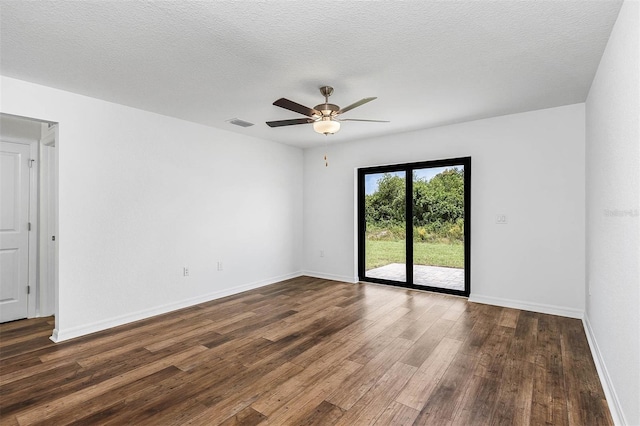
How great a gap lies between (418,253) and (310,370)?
3035mm

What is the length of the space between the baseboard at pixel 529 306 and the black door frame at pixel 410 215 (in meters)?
0.20

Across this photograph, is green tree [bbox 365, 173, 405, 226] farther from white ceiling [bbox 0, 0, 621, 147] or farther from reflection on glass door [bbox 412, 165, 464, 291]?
white ceiling [bbox 0, 0, 621, 147]

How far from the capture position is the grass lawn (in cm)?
471

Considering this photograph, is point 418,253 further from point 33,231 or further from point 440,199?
point 33,231

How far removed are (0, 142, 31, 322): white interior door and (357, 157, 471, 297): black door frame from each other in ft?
15.6

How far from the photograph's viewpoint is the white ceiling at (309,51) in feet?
6.47

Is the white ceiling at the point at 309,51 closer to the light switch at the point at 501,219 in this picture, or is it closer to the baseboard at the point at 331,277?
the light switch at the point at 501,219

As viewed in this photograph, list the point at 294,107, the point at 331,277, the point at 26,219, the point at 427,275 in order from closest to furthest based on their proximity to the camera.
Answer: the point at 294,107
the point at 26,219
the point at 427,275
the point at 331,277

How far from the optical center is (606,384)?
220 cm

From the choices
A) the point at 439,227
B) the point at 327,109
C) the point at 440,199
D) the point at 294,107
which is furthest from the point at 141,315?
the point at 440,199

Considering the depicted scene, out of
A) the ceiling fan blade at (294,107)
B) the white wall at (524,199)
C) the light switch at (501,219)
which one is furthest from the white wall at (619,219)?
the ceiling fan blade at (294,107)

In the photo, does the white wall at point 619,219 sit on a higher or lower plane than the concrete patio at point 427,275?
higher

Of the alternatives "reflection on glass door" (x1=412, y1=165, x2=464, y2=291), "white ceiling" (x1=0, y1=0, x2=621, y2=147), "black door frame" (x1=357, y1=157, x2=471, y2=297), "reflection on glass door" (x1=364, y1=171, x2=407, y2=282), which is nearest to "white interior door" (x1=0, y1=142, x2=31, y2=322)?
"white ceiling" (x1=0, y1=0, x2=621, y2=147)

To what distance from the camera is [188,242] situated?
14.3ft
